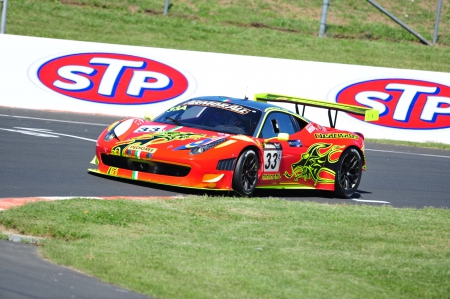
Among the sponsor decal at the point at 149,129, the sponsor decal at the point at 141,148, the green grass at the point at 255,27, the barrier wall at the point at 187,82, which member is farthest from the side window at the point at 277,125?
the green grass at the point at 255,27

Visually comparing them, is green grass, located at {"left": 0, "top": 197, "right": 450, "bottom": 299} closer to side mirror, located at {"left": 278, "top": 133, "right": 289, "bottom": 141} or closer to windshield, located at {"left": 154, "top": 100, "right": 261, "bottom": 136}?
side mirror, located at {"left": 278, "top": 133, "right": 289, "bottom": 141}

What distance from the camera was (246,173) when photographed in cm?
1041

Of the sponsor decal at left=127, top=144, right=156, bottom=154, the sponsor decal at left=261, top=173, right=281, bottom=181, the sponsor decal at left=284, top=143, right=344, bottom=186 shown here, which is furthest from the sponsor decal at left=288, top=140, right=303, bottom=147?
the sponsor decal at left=127, top=144, right=156, bottom=154

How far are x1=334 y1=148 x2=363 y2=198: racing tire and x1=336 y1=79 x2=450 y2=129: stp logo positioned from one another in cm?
749

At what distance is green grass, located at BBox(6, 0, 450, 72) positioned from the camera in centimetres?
2661

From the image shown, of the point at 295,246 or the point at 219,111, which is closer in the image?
the point at 295,246

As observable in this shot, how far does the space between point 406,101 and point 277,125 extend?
28.9 ft

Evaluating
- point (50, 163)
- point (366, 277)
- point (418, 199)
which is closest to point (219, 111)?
point (50, 163)

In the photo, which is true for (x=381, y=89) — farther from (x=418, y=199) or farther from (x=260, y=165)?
(x=260, y=165)

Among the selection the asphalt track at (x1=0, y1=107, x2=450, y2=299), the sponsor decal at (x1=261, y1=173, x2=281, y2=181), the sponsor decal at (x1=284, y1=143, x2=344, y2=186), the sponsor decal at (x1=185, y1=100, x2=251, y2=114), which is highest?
the sponsor decal at (x1=185, y1=100, x2=251, y2=114)

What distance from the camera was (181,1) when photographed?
99.8ft

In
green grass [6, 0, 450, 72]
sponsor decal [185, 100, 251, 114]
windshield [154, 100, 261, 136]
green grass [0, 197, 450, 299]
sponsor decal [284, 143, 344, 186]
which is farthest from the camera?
green grass [6, 0, 450, 72]

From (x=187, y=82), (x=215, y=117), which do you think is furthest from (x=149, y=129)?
(x=187, y=82)

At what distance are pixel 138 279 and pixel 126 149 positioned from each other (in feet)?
14.6
